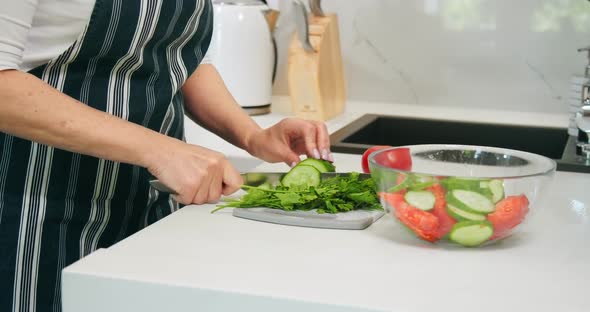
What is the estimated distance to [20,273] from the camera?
1.20 m

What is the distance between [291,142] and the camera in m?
1.42

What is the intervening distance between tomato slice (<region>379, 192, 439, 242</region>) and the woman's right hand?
0.81 feet

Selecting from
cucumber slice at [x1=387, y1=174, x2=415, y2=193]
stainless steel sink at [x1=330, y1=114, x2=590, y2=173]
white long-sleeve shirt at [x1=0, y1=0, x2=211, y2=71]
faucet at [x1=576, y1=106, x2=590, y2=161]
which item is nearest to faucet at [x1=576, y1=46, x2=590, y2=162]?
faucet at [x1=576, y1=106, x2=590, y2=161]

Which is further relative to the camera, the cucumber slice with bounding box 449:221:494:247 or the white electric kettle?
the white electric kettle

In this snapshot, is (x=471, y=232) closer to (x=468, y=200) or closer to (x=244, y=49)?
(x=468, y=200)

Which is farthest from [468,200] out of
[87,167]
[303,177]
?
[87,167]

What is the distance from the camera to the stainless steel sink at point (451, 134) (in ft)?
6.51

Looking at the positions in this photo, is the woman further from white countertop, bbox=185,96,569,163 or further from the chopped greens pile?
white countertop, bbox=185,96,569,163

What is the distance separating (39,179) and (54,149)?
0.16 ft

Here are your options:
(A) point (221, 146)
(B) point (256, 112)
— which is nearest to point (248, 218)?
(A) point (221, 146)

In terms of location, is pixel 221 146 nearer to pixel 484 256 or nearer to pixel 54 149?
pixel 54 149

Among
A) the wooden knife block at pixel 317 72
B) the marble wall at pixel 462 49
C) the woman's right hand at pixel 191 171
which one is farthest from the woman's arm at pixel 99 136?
the marble wall at pixel 462 49

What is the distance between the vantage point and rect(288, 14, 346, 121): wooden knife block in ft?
6.64

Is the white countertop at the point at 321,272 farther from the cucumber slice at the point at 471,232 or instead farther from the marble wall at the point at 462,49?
the marble wall at the point at 462,49
